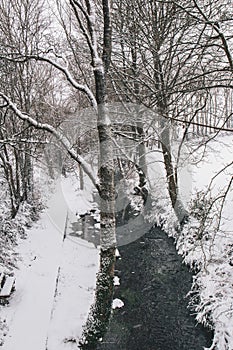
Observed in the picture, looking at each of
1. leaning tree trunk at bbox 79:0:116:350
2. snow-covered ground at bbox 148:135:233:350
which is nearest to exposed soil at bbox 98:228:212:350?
snow-covered ground at bbox 148:135:233:350

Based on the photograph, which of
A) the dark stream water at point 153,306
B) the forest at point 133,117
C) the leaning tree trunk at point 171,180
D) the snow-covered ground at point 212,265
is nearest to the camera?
the snow-covered ground at point 212,265

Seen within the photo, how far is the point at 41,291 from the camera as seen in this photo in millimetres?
7359

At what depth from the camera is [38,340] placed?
18.6 ft

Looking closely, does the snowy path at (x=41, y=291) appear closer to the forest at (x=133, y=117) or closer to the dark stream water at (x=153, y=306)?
the forest at (x=133, y=117)

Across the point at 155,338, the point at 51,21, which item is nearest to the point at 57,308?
the point at 155,338

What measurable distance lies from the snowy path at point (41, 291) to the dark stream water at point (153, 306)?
2.66 feet

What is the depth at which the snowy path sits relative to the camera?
229 inches

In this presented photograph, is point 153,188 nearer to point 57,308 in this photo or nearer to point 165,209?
point 165,209

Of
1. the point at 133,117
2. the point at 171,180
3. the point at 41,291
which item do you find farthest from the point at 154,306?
the point at 133,117

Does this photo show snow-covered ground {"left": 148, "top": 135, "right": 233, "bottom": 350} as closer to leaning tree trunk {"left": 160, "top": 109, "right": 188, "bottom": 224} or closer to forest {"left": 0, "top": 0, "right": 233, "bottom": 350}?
forest {"left": 0, "top": 0, "right": 233, "bottom": 350}

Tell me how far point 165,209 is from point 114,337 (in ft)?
23.9

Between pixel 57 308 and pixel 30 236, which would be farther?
pixel 30 236

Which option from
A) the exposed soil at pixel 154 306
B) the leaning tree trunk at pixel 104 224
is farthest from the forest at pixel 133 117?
the exposed soil at pixel 154 306

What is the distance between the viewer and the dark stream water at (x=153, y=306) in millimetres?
6137
